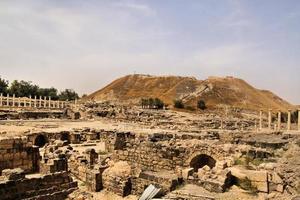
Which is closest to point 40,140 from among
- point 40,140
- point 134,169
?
point 40,140

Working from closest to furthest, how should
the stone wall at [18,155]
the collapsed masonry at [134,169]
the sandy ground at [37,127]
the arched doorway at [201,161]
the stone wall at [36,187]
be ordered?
1. the stone wall at [36,187]
2. the collapsed masonry at [134,169]
3. the stone wall at [18,155]
4. the arched doorway at [201,161]
5. the sandy ground at [37,127]

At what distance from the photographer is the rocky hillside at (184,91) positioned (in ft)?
233

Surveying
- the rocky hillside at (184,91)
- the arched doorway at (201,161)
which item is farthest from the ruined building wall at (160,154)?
the rocky hillside at (184,91)

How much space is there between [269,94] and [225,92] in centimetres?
3309

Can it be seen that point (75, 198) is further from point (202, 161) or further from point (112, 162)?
point (202, 161)

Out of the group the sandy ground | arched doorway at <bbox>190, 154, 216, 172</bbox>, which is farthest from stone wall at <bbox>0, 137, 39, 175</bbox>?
the sandy ground

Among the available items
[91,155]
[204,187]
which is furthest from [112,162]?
[204,187]

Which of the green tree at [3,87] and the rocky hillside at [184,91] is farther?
the rocky hillside at [184,91]

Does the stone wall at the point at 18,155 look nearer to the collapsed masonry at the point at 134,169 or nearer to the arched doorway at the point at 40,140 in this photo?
the collapsed masonry at the point at 134,169

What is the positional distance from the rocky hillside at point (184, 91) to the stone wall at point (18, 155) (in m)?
52.7

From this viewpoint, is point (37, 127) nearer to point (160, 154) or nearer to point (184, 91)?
point (160, 154)

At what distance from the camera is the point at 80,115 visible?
148 feet

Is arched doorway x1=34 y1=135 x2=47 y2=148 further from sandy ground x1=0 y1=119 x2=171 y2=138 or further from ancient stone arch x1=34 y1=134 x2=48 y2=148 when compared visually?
sandy ground x1=0 y1=119 x2=171 y2=138

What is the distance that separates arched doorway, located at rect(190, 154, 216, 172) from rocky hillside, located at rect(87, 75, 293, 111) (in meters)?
48.0
